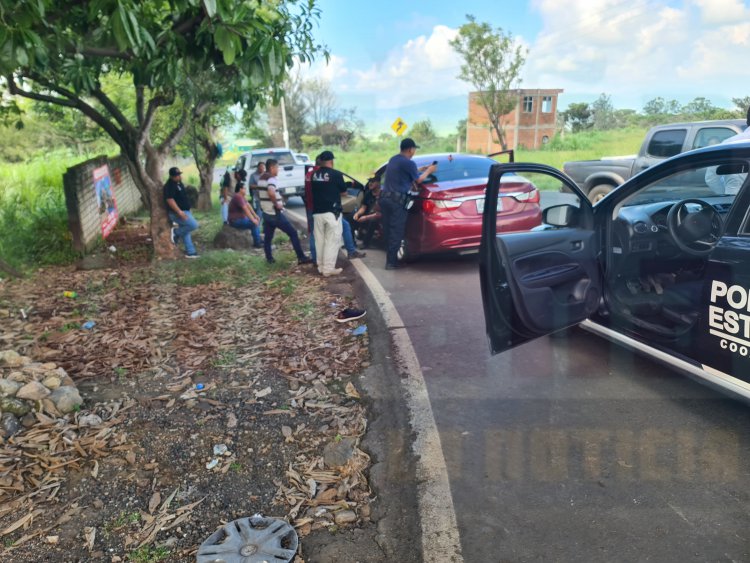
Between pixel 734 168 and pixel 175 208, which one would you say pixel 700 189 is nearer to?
pixel 734 168

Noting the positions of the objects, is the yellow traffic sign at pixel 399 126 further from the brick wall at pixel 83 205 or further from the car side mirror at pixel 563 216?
the car side mirror at pixel 563 216

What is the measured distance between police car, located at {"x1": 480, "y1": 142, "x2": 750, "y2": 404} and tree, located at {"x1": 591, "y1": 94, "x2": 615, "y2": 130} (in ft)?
106

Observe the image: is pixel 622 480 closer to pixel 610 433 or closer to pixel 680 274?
pixel 610 433

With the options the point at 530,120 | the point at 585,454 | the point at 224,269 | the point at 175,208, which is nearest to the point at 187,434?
the point at 585,454

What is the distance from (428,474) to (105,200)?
10892 mm

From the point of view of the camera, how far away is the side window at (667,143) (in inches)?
367

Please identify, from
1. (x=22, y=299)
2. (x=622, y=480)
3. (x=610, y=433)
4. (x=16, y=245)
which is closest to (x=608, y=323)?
(x=610, y=433)

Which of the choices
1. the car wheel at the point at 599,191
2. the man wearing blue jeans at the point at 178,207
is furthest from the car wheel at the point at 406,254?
the car wheel at the point at 599,191

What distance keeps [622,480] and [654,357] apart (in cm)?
125

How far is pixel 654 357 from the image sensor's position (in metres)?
4.06

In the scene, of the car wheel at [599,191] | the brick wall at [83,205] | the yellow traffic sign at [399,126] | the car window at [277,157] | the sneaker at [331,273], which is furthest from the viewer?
the yellow traffic sign at [399,126]

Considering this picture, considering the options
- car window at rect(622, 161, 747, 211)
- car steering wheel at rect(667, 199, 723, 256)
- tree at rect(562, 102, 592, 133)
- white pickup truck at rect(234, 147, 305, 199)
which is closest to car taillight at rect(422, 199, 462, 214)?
car window at rect(622, 161, 747, 211)

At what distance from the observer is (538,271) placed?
14.3 ft

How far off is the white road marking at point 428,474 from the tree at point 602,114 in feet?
109
